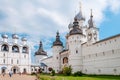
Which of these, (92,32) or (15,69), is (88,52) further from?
(15,69)

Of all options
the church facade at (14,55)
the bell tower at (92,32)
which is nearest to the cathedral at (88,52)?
the bell tower at (92,32)

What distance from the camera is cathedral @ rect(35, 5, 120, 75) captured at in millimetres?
37125

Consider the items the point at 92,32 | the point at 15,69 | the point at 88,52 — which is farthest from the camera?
the point at 15,69

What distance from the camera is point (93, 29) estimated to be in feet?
158

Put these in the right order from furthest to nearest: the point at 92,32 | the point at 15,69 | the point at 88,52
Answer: the point at 15,69, the point at 92,32, the point at 88,52

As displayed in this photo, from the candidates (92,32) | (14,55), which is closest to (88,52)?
(92,32)

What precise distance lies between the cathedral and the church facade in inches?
316

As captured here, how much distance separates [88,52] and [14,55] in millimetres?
24347

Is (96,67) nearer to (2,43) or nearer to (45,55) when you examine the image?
(2,43)

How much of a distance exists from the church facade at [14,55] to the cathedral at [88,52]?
26.3 ft

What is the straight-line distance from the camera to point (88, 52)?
45062 millimetres

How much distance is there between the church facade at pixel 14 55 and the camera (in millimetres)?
59344

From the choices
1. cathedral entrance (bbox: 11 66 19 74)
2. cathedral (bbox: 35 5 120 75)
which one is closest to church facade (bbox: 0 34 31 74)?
cathedral entrance (bbox: 11 66 19 74)

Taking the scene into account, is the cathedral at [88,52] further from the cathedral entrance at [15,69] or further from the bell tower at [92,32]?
the cathedral entrance at [15,69]
